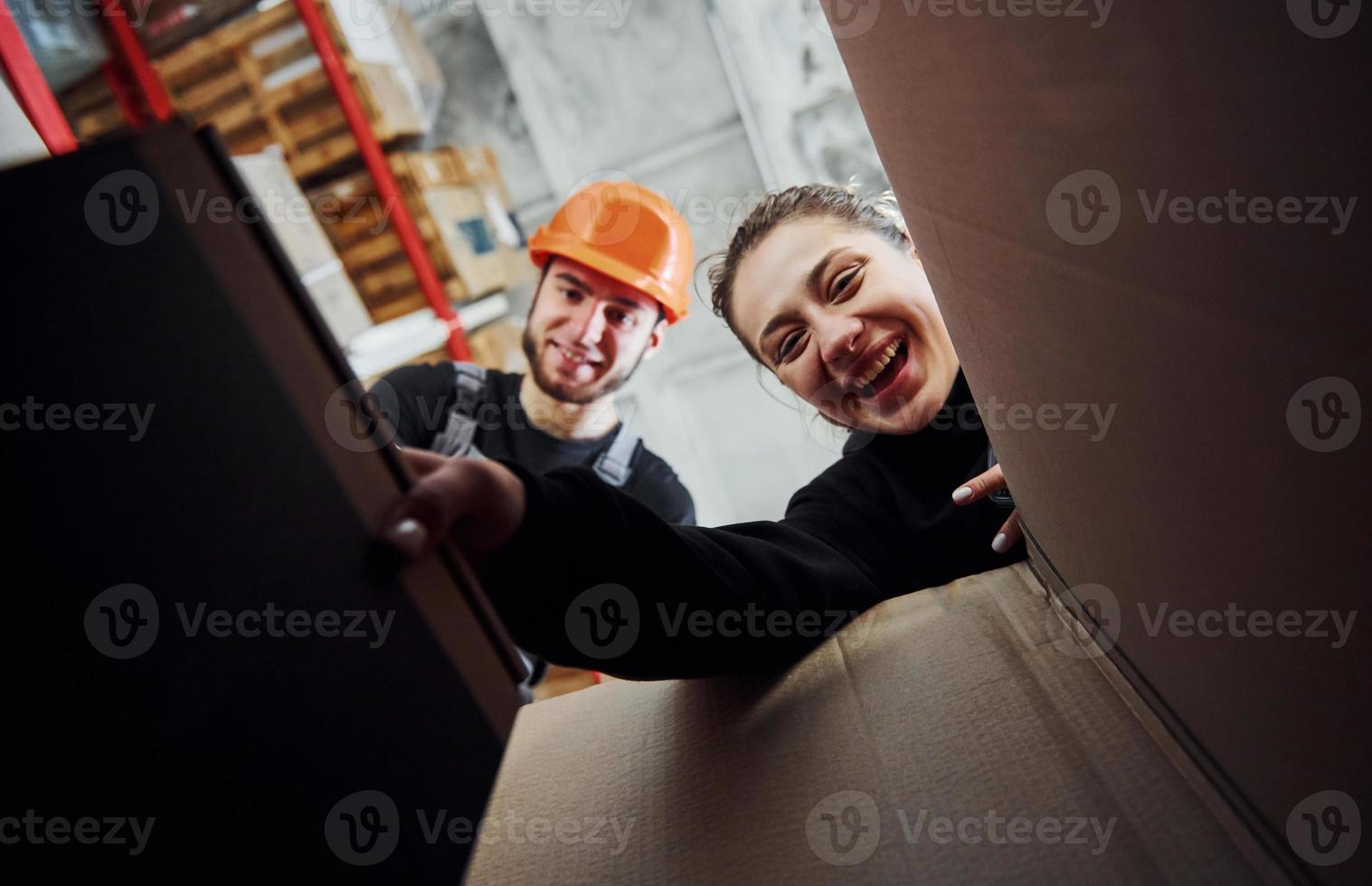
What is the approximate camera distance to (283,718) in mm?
373

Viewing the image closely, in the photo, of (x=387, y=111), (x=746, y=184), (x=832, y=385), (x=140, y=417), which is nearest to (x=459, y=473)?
(x=140, y=417)

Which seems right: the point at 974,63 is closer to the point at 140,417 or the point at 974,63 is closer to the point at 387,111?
the point at 140,417

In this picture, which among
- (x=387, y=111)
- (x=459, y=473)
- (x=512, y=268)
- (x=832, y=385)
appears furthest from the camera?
(x=512, y=268)

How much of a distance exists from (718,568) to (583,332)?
1667 mm

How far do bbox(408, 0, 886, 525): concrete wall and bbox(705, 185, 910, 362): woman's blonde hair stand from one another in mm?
1569

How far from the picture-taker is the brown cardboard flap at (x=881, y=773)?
46cm

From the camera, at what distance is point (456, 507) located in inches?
17.4

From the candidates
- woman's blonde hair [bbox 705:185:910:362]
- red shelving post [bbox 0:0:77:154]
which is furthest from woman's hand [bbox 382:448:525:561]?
red shelving post [bbox 0:0:77:154]

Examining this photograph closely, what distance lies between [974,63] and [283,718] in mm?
475

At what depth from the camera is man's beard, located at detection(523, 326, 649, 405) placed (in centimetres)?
225

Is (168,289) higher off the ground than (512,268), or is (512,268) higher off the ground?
(168,289)

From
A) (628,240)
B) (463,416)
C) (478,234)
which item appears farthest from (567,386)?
(478,234)

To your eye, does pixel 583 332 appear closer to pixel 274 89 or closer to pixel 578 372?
pixel 578 372

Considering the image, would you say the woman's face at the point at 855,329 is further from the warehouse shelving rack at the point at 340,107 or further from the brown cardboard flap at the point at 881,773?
the warehouse shelving rack at the point at 340,107
